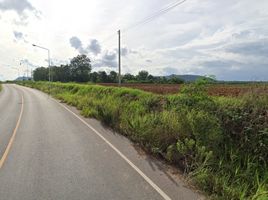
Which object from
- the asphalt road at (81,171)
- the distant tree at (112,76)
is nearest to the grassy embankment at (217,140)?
the asphalt road at (81,171)

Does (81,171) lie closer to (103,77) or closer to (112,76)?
(103,77)

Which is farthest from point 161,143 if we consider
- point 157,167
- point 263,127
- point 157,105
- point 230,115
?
point 157,105

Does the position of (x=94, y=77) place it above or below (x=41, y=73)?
below

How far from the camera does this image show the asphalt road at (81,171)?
5746 millimetres

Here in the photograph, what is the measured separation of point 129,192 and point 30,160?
11.9ft

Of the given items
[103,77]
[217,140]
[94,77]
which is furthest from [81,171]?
[94,77]

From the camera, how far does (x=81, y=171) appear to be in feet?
23.5

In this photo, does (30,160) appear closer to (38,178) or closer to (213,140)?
(38,178)

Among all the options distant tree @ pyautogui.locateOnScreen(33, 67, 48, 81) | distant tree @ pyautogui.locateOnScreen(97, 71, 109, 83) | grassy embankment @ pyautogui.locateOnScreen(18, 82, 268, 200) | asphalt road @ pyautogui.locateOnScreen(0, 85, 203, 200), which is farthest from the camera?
distant tree @ pyautogui.locateOnScreen(33, 67, 48, 81)

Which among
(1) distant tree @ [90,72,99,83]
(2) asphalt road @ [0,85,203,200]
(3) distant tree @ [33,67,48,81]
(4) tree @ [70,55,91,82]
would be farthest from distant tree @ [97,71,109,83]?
(2) asphalt road @ [0,85,203,200]

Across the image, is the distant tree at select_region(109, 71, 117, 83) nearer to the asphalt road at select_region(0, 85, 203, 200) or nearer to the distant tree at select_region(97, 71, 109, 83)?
the distant tree at select_region(97, 71, 109, 83)

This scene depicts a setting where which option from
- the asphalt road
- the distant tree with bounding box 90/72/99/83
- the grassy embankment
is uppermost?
the distant tree with bounding box 90/72/99/83

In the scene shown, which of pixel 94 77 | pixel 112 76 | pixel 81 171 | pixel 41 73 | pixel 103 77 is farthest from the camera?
pixel 41 73

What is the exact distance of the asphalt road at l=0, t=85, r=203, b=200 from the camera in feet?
18.9
